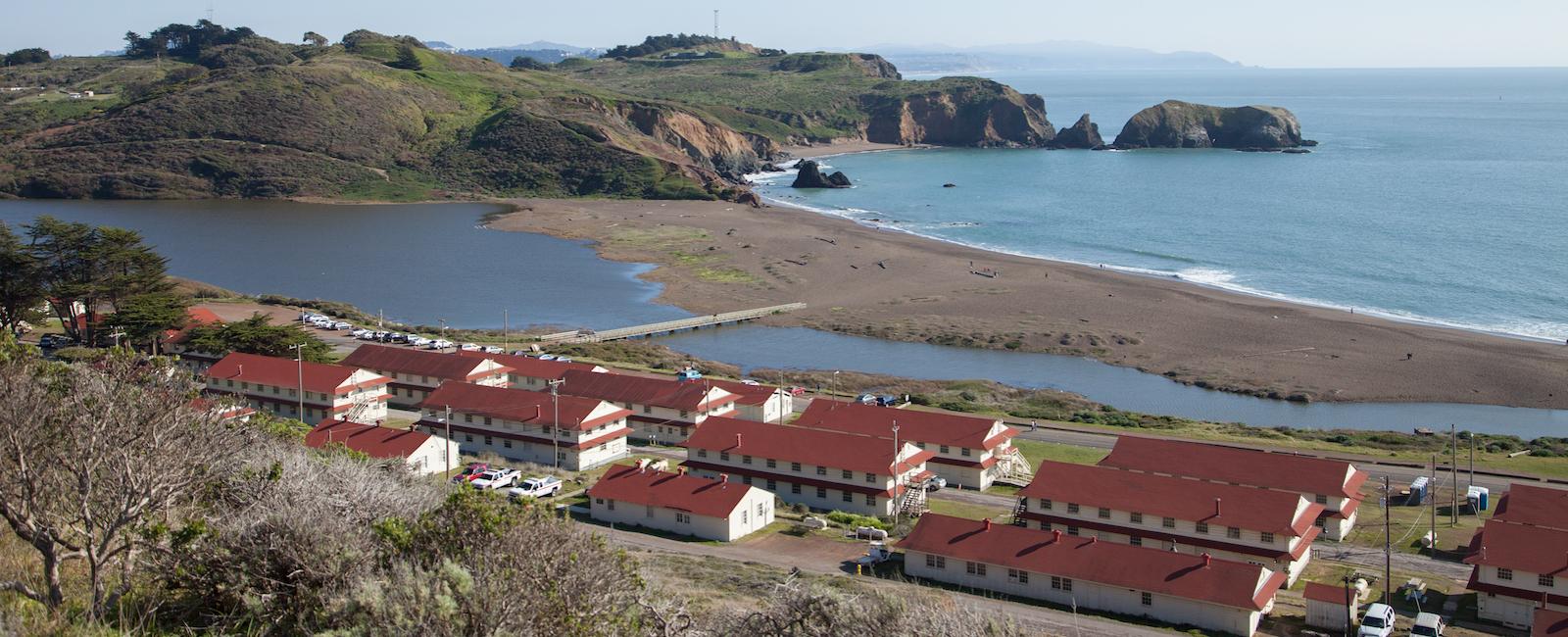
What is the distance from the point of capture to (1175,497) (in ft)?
117

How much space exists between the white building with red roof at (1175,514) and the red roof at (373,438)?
64.5ft

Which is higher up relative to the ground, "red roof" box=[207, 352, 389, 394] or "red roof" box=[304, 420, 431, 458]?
"red roof" box=[207, 352, 389, 394]

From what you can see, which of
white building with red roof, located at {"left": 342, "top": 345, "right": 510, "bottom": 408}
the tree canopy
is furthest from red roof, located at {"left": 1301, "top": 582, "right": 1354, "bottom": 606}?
the tree canopy

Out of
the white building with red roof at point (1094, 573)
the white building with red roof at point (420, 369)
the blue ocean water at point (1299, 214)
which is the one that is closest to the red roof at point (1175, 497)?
the white building with red roof at point (1094, 573)

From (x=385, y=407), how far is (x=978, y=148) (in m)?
156

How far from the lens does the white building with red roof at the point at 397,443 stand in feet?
135

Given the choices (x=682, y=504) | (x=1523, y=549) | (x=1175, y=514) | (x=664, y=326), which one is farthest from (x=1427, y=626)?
(x=664, y=326)

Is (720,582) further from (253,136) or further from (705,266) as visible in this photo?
(253,136)

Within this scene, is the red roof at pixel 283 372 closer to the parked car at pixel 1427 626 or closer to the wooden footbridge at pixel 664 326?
the wooden footbridge at pixel 664 326

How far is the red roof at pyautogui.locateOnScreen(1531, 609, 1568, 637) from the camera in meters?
26.1

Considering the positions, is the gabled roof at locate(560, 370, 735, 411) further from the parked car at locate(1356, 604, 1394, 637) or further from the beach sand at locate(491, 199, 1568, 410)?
the parked car at locate(1356, 604, 1394, 637)

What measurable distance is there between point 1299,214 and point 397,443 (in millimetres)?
90830

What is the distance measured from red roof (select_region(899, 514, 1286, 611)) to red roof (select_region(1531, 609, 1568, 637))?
532 centimetres

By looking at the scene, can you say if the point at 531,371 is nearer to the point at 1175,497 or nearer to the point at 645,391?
the point at 645,391
